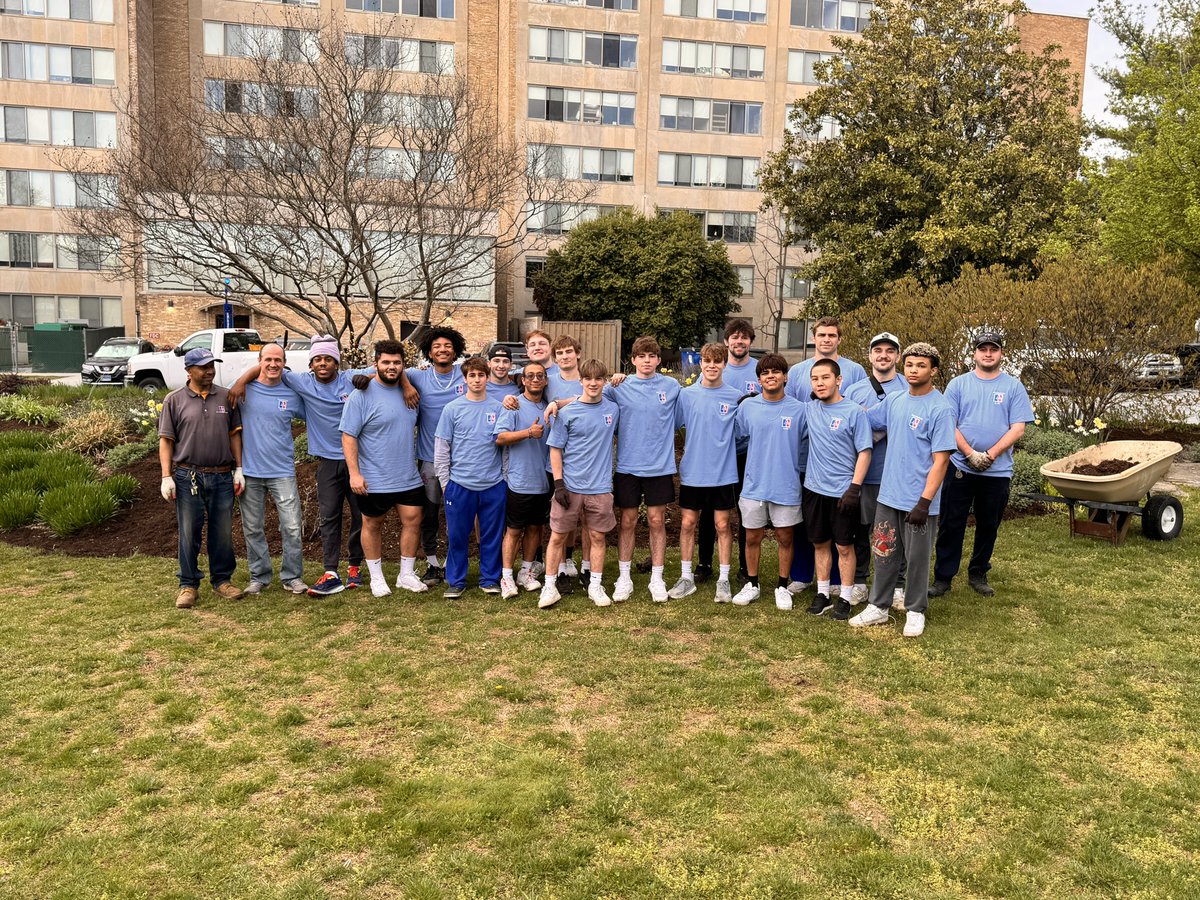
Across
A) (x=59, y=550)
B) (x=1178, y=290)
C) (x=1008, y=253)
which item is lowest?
(x=59, y=550)

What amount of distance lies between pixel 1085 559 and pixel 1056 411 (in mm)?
5754

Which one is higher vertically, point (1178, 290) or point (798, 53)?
point (798, 53)

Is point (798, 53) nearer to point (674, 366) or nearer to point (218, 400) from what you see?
point (674, 366)

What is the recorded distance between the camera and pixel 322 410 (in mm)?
6949

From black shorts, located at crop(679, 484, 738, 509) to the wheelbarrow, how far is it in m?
3.61

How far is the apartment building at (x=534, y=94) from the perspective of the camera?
3984cm

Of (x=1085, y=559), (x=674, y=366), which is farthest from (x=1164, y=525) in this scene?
(x=674, y=366)

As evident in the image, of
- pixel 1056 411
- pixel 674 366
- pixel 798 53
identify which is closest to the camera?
pixel 1056 411

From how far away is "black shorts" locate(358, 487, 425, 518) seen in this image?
22.5 ft

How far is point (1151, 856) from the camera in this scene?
342 cm

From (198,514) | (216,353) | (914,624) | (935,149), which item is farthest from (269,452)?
(935,149)

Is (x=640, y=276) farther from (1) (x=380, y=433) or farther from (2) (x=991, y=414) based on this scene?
(1) (x=380, y=433)

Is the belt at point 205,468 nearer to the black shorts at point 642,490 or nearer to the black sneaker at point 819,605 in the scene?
the black shorts at point 642,490

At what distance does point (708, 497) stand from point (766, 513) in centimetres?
48
